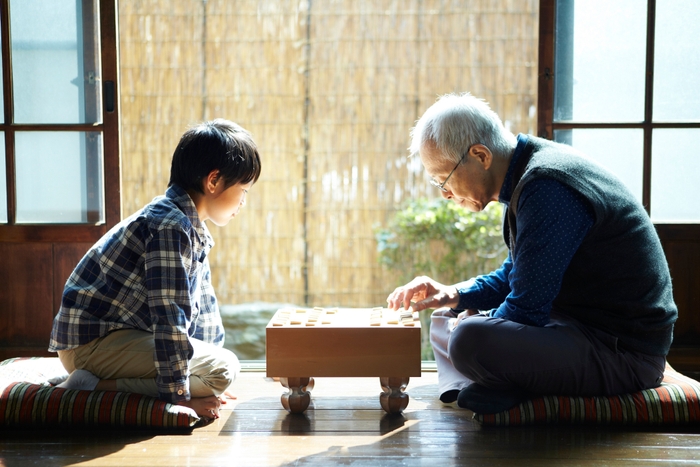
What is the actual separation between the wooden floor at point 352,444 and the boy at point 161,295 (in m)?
0.17

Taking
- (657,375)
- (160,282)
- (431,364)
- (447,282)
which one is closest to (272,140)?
(447,282)

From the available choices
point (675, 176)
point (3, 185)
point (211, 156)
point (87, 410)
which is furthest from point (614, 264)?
point (3, 185)

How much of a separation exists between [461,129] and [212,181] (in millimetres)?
758

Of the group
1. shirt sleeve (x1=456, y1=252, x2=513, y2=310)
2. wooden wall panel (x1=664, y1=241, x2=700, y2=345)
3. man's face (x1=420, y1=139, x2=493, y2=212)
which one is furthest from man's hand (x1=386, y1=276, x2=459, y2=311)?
wooden wall panel (x1=664, y1=241, x2=700, y2=345)

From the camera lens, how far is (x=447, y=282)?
4.54m

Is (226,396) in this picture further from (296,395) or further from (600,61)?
(600,61)

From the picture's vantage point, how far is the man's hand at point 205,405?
6.56 feet

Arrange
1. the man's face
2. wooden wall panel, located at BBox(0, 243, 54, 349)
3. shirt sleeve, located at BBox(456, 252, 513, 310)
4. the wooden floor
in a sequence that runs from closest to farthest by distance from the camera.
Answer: the wooden floor
the man's face
shirt sleeve, located at BBox(456, 252, 513, 310)
wooden wall panel, located at BBox(0, 243, 54, 349)

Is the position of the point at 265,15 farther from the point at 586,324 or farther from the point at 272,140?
the point at 586,324

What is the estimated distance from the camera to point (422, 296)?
2.17 m

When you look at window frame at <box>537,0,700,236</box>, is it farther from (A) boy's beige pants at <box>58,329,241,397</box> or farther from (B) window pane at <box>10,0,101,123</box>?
(B) window pane at <box>10,0,101,123</box>

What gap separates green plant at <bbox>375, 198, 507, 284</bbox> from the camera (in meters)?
4.38

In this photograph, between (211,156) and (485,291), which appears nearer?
(211,156)

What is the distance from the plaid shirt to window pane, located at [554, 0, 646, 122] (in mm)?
1551
